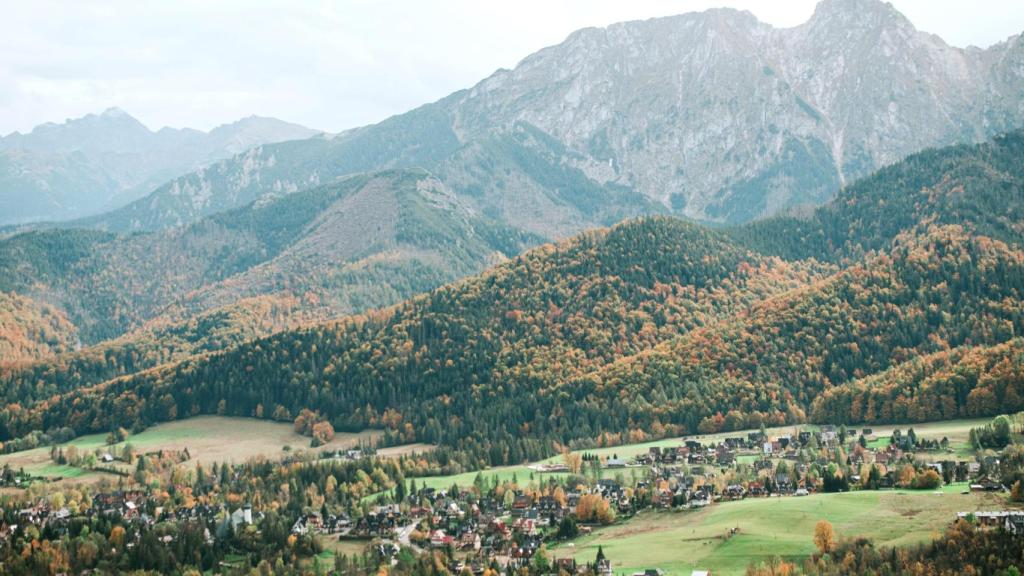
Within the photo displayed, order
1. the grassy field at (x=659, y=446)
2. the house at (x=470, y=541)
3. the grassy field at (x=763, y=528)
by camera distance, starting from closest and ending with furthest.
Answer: the grassy field at (x=763, y=528)
the house at (x=470, y=541)
the grassy field at (x=659, y=446)

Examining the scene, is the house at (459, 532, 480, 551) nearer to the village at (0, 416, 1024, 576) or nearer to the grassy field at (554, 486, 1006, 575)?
the village at (0, 416, 1024, 576)

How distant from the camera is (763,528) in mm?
116312

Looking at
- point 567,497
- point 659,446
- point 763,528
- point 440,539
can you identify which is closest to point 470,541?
point 440,539

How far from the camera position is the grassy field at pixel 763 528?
108 metres

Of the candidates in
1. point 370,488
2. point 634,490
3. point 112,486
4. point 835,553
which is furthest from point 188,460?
point 835,553

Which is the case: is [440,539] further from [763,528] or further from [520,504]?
[763,528]

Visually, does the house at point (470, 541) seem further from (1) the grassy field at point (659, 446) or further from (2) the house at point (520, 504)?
(1) the grassy field at point (659, 446)

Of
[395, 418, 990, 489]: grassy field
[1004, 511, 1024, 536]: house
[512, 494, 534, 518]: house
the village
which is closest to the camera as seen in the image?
[1004, 511, 1024, 536]: house

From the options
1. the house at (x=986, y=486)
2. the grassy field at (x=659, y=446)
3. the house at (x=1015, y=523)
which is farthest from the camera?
the grassy field at (x=659, y=446)

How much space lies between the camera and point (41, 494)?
163000mm

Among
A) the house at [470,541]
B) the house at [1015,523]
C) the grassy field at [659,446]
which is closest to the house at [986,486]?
the house at [1015,523]

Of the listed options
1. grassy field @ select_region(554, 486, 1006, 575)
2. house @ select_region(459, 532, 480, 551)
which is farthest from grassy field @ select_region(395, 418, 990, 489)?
grassy field @ select_region(554, 486, 1006, 575)

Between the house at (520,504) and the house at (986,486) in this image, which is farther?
the house at (520,504)

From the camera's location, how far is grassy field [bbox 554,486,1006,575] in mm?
108312
